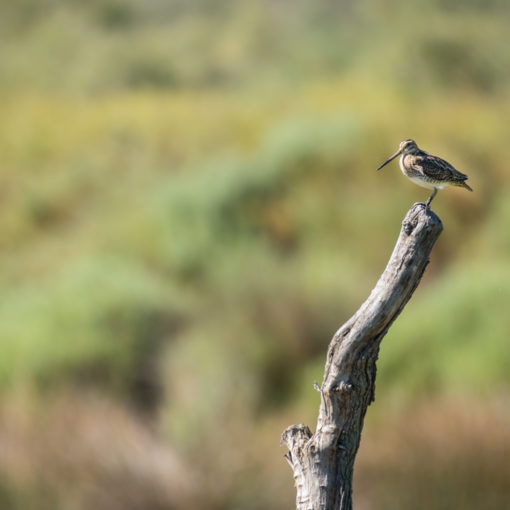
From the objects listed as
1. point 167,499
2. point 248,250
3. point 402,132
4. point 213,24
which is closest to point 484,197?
point 402,132

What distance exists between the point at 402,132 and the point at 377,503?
5143mm

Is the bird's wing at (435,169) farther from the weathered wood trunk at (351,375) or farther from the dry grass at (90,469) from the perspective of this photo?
the dry grass at (90,469)

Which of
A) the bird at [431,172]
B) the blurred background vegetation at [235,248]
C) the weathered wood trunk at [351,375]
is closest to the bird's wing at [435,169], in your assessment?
the bird at [431,172]

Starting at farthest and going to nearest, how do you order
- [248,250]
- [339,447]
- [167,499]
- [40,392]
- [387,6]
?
[387,6] → [248,250] → [40,392] → [167,499] → [339,447]

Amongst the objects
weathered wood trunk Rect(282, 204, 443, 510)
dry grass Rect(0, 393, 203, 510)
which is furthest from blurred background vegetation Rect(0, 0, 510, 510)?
weathered wood trunk Rect(282, 204, 443, 510)

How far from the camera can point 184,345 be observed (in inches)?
224

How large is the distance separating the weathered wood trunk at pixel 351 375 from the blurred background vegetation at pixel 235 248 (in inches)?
115

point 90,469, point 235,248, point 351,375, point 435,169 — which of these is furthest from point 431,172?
point 235,248

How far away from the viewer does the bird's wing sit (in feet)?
4.89

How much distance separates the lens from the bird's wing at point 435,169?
149cm

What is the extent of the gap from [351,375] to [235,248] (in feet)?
18.2

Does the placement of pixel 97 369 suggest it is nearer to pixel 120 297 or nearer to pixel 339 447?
pixel 120 297

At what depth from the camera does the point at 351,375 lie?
130 centimetres

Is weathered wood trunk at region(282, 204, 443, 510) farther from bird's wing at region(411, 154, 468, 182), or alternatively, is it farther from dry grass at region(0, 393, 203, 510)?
dry grass at region(0, 393, 203, 510)
